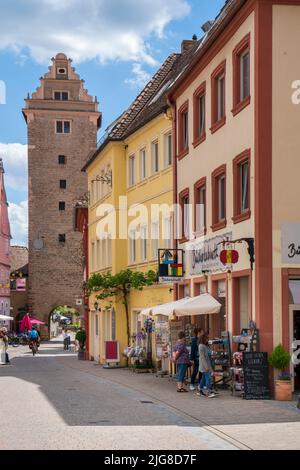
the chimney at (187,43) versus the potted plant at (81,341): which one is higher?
the chimney at (187,43)

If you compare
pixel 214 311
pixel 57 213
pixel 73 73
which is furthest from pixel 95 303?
pixel 73 73

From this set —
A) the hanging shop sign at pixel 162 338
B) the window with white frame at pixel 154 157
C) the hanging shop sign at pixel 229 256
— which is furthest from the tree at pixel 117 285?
the hanging shop sign at pixel 229 256

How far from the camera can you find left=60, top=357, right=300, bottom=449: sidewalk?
13.2 m

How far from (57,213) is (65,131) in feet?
24.6

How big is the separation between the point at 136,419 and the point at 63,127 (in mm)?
69171

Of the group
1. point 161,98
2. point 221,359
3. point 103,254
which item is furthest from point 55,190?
point 221,359

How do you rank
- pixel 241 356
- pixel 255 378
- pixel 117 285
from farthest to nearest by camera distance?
pixel 117 285 → pixel 241 356 → pixel 255 378

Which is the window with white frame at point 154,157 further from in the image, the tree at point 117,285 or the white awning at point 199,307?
the white awning at point 199,307

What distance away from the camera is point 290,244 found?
2083 centimetres

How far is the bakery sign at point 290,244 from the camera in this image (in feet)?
68.3

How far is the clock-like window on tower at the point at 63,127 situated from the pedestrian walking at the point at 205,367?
2520 inches

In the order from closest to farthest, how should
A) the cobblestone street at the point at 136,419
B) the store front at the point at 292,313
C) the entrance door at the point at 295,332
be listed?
the cobblestone street at the point at 136,419
the store front at the point at 292,313
the entrance door at the point at 295,332

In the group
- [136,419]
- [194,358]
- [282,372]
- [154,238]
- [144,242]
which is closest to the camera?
[136,419]

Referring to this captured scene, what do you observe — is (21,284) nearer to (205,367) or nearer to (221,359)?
(221,359)
